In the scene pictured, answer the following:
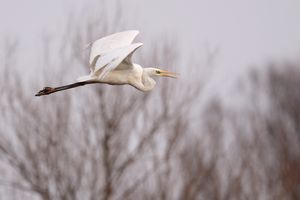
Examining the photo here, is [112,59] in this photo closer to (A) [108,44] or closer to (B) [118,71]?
(B) [118,71]

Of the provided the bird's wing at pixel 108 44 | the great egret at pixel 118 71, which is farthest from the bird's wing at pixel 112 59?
the bird's wing at pixel 108 44

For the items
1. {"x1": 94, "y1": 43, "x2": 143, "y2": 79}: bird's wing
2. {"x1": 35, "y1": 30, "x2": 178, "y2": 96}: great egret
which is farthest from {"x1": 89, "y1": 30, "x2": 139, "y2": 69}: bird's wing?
{"x1": 94, "y1": 43, "x2": 143, "y2": 79}: bird's wing

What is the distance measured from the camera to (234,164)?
60.0 feet

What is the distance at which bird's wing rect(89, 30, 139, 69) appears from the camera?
33.6 feet

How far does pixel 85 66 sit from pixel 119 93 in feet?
1.95

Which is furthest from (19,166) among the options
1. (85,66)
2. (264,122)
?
(264,122)

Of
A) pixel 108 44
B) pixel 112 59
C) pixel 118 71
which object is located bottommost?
pixel 118 71

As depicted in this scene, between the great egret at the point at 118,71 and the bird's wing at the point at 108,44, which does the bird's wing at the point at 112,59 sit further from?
the bird's wing at the point at 108,44

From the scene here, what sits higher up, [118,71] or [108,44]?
[108,44]

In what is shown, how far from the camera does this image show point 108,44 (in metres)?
10.5

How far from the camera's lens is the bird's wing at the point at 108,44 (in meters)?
10.2

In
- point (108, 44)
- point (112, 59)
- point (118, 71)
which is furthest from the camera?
point (108, 44)

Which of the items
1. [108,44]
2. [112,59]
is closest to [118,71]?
[108,44]

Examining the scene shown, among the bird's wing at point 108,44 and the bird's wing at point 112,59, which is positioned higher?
the bird's wing at point 108,44
